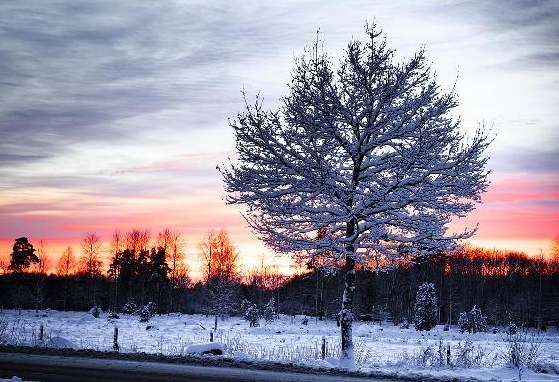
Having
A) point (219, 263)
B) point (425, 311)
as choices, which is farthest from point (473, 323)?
point (219, 263)

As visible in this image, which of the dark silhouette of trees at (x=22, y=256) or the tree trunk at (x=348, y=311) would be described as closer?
the tree trunk at (x=348, y=311)

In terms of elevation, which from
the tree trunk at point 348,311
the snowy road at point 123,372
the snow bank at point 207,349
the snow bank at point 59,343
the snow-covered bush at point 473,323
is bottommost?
the snow-covered bush at point 473,323

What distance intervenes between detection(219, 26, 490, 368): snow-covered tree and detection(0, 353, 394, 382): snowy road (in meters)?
3.32

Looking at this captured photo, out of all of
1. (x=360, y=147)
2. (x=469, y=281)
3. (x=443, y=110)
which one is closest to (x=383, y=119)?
(x=360, y=147)

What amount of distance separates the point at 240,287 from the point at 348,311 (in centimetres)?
7067

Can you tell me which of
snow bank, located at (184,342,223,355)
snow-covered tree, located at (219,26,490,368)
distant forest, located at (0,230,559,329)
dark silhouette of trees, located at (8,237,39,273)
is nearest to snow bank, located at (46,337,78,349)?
snow bank, located at (184,342,223,355)

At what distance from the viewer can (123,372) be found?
43.5 ft

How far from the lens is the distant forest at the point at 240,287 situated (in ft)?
226

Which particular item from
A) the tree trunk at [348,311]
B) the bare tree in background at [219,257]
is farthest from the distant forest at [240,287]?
the tree trunk at [348,311]

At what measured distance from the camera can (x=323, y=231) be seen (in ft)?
56.2

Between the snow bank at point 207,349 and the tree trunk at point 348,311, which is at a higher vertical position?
the tree trunk at point 348,311

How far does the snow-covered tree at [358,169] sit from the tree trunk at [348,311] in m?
0.03

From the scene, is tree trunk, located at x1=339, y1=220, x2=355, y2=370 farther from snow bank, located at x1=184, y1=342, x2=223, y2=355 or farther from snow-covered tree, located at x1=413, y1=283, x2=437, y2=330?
snow-covered tree, located at x1=413, y1=283, x2=437, y2=330

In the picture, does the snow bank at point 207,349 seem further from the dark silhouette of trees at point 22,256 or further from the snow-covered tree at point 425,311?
the dark silhouette of trees at point 22,256
